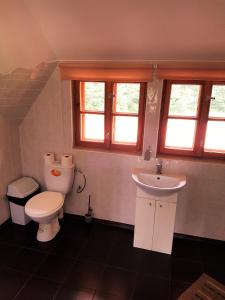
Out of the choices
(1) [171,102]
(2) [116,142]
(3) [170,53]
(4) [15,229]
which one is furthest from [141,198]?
(4) [15,229]

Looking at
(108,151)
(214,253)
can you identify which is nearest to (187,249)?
(214,253)

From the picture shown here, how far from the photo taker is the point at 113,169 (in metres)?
2.49

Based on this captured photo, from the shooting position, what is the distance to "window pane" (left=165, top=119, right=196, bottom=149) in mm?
2277

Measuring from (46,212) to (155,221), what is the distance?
42.2 inches

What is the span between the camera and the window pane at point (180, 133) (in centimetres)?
228

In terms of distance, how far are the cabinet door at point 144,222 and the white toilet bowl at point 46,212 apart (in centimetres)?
81

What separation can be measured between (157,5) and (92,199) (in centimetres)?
202

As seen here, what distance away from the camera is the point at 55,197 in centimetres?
240

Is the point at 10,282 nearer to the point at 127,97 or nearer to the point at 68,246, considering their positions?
the point at 68,246

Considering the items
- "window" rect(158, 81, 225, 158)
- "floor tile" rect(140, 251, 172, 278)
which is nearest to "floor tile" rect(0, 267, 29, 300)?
"floor tile" rect(140, 251, 172, 278)

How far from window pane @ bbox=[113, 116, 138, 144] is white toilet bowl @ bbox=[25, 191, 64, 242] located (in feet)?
2.96

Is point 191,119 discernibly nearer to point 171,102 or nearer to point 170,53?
point 171,102

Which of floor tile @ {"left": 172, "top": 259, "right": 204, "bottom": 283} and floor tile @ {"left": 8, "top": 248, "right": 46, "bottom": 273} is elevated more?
floor tile @ {"left": 8, "top": 248, "right": 46, "bottom": 273}

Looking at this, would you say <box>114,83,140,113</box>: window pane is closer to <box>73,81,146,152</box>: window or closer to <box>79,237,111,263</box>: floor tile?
<box>73,81,146,152</box>: window
